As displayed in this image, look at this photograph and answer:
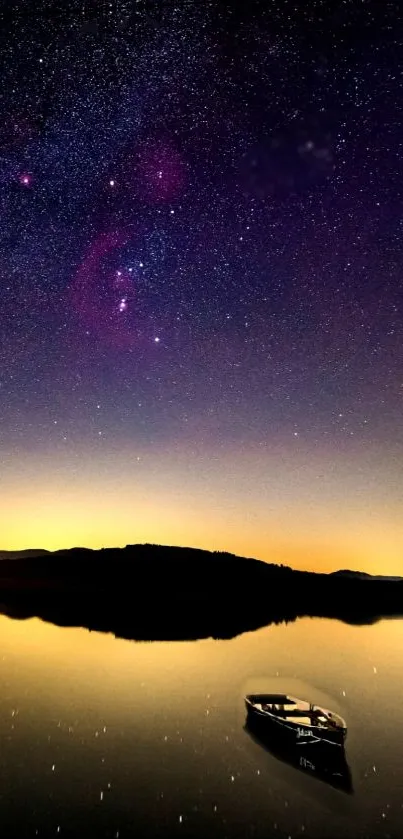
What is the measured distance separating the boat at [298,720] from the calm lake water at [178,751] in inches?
52.7

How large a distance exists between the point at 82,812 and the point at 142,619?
86796mm

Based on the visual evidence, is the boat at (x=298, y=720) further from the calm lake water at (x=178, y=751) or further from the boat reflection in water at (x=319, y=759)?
the calm lake water at (x=178, y=751)

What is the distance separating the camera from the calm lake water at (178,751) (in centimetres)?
1878

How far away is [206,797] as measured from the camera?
825 inches

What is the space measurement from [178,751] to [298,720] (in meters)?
6.04

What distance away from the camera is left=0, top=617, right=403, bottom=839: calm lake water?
18.8 meters

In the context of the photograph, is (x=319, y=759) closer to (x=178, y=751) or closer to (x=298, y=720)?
(x=298, y=720)

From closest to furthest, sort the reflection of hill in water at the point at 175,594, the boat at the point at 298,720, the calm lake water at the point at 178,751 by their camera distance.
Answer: the calm lake water at the point at 178,751
the boat at the point at 298,720
the reflection of hill in water at the point at 175,594

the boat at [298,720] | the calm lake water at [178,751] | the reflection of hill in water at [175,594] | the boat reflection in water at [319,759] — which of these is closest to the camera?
the calm lake water at [178,751]

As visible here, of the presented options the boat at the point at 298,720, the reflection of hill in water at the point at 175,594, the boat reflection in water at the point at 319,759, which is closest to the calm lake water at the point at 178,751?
the boat reflection in water at the point at 319,759

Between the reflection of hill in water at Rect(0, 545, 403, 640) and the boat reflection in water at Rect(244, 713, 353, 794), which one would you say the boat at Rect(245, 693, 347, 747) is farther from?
the reflection of hill in water at Rect(0, 545, 403, 640)

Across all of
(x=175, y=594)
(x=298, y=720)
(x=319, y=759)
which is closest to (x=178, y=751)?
(x=298, y=720)

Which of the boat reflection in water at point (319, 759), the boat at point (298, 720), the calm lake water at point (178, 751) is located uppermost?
the boat at point (298, 720)

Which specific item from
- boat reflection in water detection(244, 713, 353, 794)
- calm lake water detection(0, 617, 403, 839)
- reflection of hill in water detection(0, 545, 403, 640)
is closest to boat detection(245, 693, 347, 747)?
boat reflection in water detection(244, 713, 353, 794)
